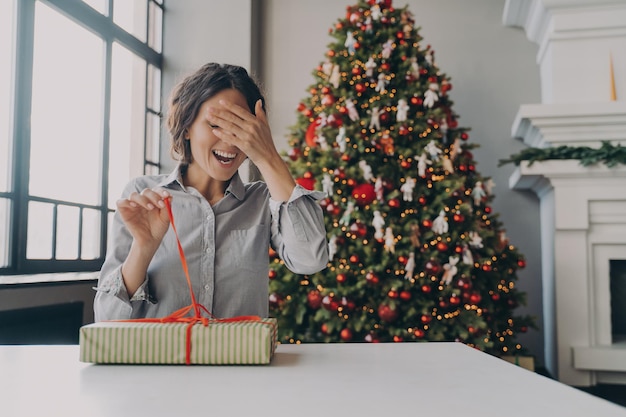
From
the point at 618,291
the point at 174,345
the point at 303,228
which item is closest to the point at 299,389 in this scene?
the point at 174,345

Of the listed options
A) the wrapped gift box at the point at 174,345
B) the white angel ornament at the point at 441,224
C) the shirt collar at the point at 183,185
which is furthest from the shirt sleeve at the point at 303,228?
the white angel ornament at the point at 441,224

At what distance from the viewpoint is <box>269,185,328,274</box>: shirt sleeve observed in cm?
121

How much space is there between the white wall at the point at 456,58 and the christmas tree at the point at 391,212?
2.32 ft

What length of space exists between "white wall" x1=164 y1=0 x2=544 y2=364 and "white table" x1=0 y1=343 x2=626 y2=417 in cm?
330

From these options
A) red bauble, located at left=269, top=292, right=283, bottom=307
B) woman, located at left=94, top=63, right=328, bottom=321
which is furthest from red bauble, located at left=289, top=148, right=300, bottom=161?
woman, located at left=94, top=63, right=328, bottom=321

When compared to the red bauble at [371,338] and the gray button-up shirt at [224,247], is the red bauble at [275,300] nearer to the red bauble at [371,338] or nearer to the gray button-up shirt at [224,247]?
the red bauble at [371,338]

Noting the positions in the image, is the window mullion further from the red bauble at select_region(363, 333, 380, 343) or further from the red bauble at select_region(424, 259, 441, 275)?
the red bauble at select_region(424, 259, 441, 275)

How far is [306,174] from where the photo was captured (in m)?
3.21

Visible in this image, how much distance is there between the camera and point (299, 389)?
2.25 feet

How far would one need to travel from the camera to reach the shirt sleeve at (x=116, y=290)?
109 cm

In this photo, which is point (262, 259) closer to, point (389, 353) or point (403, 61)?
point (389, 353)

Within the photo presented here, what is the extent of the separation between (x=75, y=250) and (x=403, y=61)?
2.12m

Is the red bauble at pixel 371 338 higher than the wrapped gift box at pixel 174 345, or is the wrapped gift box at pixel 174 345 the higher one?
the wrapped gift box at pixel 174 345

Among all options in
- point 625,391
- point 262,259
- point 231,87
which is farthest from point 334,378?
point 625,391
